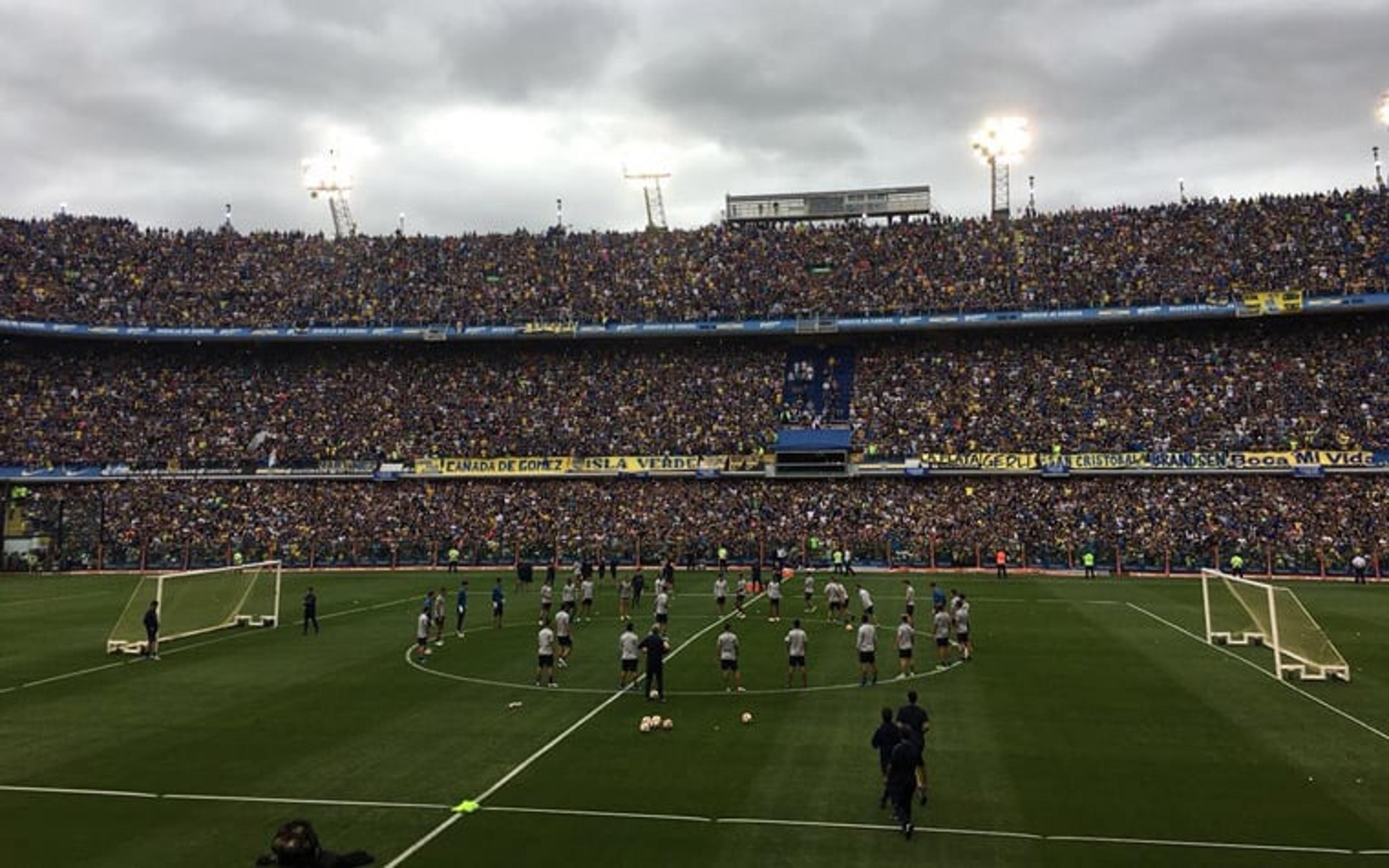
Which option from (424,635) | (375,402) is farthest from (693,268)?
(424,635)

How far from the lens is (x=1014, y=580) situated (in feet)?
147

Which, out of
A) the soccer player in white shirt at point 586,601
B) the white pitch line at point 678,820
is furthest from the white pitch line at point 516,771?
the soccer player in white shirt at point 586,601

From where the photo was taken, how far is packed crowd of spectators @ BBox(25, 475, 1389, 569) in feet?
160

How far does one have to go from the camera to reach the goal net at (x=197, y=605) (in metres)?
28.9

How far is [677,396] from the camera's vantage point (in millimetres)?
Answer: 63188

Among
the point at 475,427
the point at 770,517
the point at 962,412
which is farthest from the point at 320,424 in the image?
the point at 962,412

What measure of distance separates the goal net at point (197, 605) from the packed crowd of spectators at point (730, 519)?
18.5 m

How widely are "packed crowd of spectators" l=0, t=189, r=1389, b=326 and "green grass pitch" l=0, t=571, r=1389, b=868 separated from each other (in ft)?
119

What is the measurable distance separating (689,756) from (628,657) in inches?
226

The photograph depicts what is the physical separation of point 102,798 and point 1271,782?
19.4 m

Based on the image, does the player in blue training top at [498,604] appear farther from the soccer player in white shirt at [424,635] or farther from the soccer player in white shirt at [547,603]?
the soccer player in white shirt at [424,635]

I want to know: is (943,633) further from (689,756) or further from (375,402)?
(375,402)

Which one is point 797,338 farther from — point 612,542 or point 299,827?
point 299,827

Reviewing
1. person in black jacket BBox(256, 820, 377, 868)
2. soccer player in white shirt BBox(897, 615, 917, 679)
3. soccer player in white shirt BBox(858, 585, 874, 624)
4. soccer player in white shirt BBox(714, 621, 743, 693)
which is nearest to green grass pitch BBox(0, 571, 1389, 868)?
soccer player in white shirt BBox(714, 621, 743, 693)
